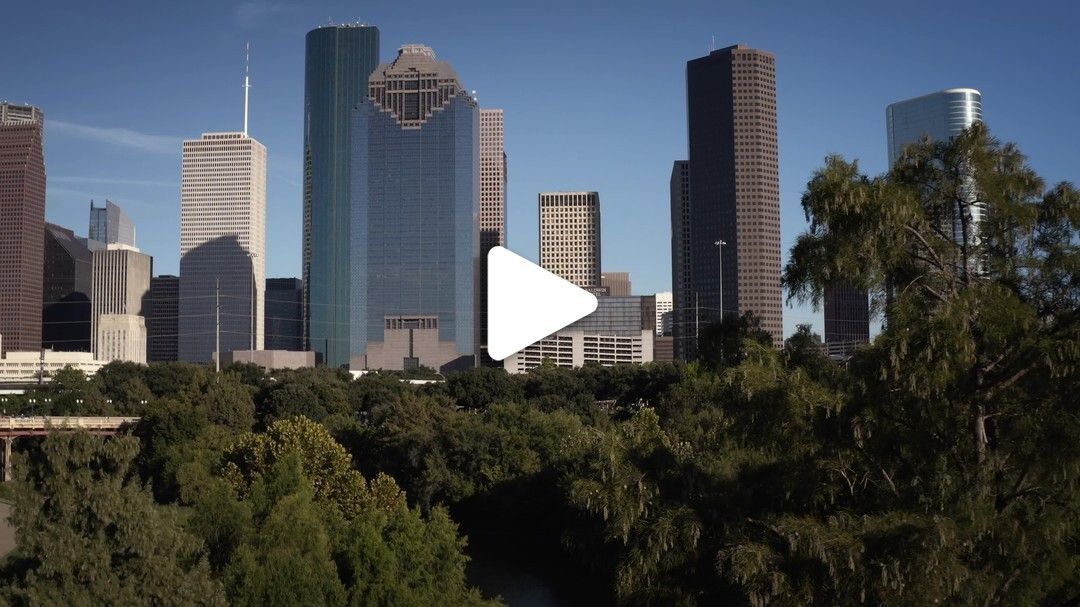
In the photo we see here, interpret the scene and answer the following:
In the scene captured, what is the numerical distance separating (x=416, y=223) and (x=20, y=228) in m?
78.8

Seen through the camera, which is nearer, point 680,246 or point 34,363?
point 34,363

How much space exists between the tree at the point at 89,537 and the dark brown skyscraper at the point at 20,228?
Result: 19562 cm

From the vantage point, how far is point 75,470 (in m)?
14.5

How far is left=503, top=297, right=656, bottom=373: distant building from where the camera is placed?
163 m

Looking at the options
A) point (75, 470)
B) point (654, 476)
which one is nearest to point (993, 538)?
point (654, 476)

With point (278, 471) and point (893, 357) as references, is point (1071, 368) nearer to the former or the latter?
point (893, 357)

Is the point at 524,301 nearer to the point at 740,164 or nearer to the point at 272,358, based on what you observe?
the point at 272,358

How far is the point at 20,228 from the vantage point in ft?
628

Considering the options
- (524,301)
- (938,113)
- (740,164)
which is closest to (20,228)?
(740,164)

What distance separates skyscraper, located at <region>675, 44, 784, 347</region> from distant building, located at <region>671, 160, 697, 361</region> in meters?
7.47

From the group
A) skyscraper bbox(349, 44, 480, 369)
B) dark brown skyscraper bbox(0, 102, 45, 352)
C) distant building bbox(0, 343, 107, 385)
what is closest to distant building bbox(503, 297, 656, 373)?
skyscraper bbox(349, 44, 480, 369)

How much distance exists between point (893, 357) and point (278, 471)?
19827mm

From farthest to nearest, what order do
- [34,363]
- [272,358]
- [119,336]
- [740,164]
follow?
[119,336]
[740,164]
[272,358]
[34,363]

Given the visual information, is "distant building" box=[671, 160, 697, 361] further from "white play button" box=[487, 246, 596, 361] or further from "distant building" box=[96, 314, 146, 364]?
"white play button" box=[487, 246, 596, 361]
